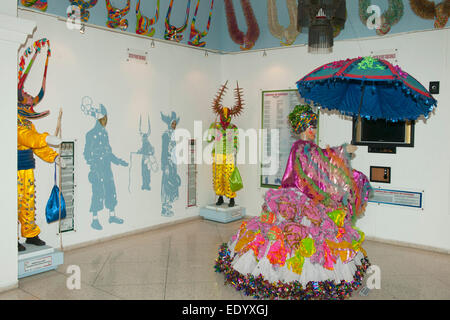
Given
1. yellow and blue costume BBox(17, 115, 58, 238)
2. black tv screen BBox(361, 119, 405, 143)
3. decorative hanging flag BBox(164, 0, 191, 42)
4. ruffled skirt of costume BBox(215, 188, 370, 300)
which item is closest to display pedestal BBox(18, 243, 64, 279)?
yellow and blue costume BBox(17, 115, 58, 238)

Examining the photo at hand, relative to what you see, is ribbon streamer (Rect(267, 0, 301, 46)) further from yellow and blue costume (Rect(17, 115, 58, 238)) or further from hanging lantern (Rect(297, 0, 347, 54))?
yellow and blue costume (Rect(17, 115, 58, 238))

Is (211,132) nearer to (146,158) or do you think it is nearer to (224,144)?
(224,144)

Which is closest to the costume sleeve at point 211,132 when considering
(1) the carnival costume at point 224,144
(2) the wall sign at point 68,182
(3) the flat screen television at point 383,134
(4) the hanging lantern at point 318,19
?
(1) the carnival costume at point 224,144

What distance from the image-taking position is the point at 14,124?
143 inches

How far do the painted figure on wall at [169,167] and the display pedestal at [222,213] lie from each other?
0.60 metres

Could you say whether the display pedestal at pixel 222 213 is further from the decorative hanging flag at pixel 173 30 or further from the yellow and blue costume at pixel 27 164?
the yellow and blue costume at pixel 27 164

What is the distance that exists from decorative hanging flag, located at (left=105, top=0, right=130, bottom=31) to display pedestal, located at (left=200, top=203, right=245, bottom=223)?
9.37ft

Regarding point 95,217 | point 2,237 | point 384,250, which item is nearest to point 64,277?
point 2,237

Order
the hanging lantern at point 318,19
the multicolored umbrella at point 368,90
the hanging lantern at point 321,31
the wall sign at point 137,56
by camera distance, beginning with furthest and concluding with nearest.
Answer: the wall sign at point 137,56, the hanging lantern at point 321,31, the hanging lantern at point 318,19, the multicolored umbrella at point 368,90

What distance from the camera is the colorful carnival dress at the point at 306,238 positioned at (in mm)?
3490

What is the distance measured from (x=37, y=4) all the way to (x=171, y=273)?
3134 millimetres

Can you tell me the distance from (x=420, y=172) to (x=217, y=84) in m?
3.28

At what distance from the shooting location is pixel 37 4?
4.48 meters

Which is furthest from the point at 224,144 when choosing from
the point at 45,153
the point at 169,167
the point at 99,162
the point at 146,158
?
the point at 45,153
